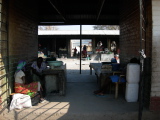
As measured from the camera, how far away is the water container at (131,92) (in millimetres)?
4891

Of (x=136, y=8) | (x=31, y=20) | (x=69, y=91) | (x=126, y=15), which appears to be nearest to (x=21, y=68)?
(x=69, y=91)

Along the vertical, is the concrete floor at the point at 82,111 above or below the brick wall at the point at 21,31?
below

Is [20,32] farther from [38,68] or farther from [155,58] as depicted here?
[155,58]

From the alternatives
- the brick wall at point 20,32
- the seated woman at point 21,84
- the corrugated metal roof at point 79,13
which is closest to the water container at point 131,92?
the seated woman at point 21,84

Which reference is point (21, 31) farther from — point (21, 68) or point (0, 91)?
point (0, 91)

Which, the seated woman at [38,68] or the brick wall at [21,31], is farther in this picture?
the seated woman at [38,68]

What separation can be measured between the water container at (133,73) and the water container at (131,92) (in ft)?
0.49

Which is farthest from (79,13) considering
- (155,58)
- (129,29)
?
(155,58)

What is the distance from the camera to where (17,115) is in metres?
4.21

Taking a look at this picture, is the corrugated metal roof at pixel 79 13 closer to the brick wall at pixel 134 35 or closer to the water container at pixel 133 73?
the brick wall at pixel 134 35

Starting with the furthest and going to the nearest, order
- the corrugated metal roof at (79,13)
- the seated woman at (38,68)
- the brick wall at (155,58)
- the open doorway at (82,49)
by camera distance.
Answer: the open doorway at (82,49) → the corrugated metal roof at (79,13) → the seated woman at (38,68) → the brick wall at (155,58)

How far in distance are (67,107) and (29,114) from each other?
925 mm

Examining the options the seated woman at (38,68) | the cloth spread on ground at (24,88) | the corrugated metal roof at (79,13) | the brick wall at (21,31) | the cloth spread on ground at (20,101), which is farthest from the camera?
the corrugated metal roof at (79,13)

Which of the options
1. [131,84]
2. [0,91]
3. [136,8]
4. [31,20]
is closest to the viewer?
[0,91]
